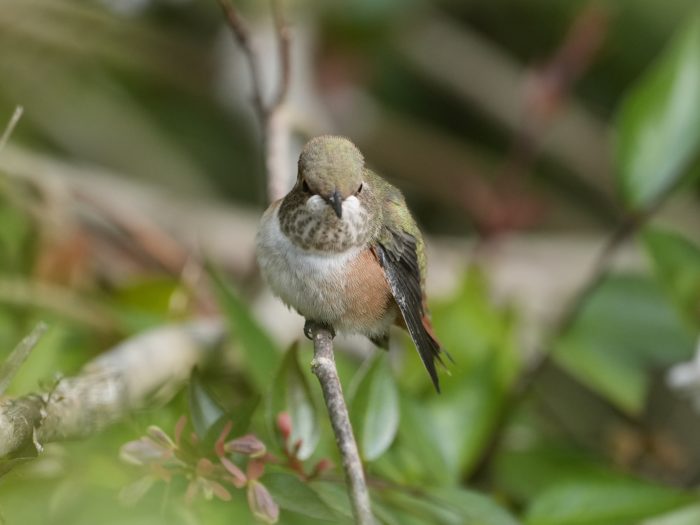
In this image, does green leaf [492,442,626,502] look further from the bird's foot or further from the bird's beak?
the bird's beak

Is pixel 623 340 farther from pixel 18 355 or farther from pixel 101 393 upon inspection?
pixel 18 355

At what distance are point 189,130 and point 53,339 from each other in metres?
3.73

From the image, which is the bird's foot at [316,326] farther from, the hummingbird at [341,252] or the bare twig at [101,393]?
the bare twig at [101,393]

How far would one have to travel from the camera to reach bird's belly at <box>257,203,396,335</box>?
1.53m

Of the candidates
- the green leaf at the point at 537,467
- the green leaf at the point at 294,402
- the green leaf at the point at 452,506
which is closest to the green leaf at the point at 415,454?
the green leaf at the point at 452,506

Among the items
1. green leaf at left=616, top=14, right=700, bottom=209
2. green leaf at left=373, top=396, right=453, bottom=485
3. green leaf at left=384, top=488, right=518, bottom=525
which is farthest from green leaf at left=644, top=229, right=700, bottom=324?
green leaf at left=384, top=488, right=518, bottom=525

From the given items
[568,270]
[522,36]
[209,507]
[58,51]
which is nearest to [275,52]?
[58,51]

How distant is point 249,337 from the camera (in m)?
1.87

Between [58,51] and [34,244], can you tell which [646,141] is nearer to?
[34,244]

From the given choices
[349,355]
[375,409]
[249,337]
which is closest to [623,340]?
[349,355]

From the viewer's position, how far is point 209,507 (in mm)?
1290

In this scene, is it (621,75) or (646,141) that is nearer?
(646,141)

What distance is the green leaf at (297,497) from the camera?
3.77 feet

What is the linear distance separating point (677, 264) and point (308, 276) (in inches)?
33.1
